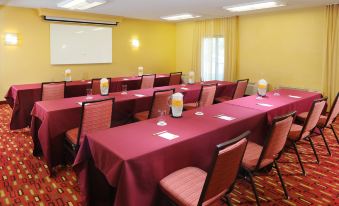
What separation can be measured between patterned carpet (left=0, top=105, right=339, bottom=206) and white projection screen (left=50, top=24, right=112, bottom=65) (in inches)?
168

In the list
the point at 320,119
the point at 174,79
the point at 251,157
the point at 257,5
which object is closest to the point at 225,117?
the point at 251,157

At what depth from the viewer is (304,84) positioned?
22.2 feet

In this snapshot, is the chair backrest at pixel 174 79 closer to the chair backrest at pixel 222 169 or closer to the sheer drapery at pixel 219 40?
the sheer drapery at pixel 219 40

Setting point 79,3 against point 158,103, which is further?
point 79,3

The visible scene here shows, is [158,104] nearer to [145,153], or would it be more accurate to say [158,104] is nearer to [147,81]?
[145,153]

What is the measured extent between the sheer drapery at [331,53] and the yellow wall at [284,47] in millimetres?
176

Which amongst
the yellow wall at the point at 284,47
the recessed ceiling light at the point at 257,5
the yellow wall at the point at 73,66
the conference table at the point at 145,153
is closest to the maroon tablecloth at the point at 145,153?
the conference table at the point at 145,153

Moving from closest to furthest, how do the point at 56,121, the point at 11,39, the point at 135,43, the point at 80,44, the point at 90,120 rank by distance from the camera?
the point at 90,120, the point at 56,121, the point at 11,39, the point at 80,44, the point at 135,43

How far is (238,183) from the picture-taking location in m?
3.13

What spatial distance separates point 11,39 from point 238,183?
6728 mm

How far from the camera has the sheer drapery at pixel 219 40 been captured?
8117 mm

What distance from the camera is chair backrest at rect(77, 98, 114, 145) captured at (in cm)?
292

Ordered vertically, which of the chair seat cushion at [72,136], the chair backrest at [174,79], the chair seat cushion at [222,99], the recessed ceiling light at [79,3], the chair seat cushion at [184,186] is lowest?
the chair seat cushion at [184,186]

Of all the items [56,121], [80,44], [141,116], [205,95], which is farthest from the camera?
[80,44]
